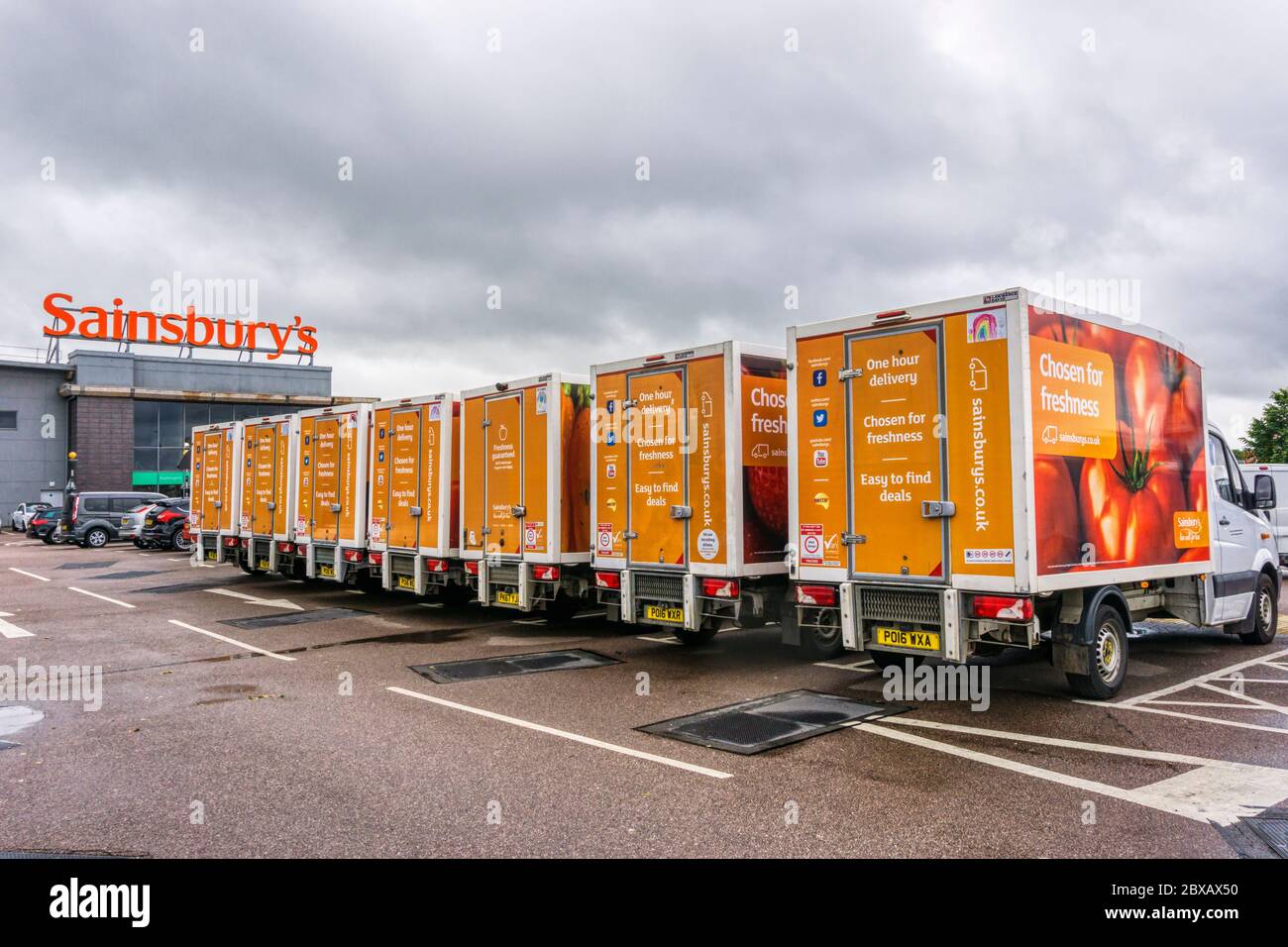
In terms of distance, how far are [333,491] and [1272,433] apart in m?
55.5

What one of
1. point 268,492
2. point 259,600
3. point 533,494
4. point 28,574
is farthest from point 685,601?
point 28,574

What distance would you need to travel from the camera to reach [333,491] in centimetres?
1582

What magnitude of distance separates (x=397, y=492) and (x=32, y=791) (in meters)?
9.02

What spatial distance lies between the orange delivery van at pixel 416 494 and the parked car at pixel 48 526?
2764 cm

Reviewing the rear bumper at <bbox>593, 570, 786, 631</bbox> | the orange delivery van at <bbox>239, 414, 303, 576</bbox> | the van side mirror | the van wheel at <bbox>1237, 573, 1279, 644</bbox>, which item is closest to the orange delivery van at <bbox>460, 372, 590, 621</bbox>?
the rear bumper at <bbox>593, 570, 786, 631</bbox>

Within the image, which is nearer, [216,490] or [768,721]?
[768,721]

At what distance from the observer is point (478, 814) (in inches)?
190

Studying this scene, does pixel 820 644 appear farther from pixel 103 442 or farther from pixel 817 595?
pixel 103 442

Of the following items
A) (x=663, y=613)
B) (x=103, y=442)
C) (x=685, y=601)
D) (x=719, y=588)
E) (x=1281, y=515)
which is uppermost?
(x=103, y=442)

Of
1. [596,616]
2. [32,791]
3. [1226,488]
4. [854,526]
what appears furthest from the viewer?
[596,616]

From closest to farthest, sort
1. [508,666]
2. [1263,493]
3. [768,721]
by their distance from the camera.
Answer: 1. [768,721]
2. [508,666]
3. [1263,493]

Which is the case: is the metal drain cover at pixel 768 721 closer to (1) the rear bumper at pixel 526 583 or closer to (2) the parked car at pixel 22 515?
(1) the rear bumper at pixel 526 583
